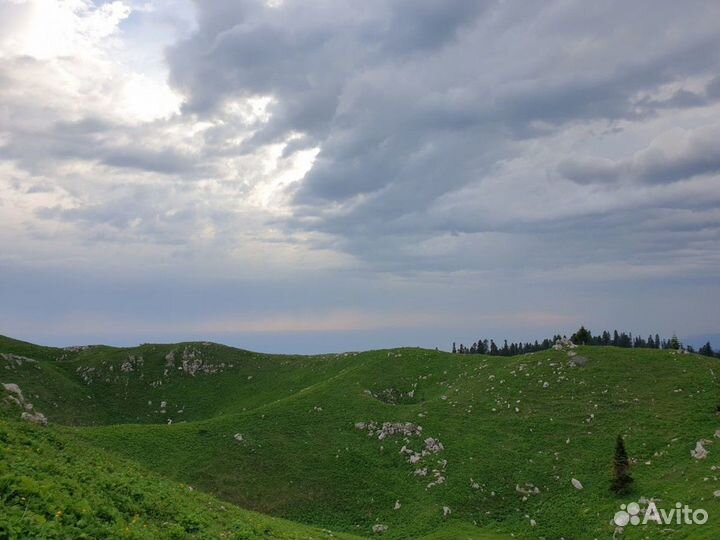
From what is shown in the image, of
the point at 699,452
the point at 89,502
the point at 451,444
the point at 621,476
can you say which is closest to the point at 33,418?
the point at 89,502

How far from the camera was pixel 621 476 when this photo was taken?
141 ft

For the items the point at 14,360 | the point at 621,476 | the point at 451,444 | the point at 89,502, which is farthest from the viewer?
the point at 14,360

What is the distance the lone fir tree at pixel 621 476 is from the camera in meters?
42.7

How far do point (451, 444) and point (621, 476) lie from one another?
1860 cm

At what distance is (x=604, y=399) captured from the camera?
197ft

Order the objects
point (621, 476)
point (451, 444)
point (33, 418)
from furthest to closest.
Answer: point (451, 444), point (621, 476), point (33, 418)

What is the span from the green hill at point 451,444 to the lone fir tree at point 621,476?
0.99 m

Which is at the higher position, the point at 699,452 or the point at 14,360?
the point at 14,360

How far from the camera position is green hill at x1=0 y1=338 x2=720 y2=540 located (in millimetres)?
42406

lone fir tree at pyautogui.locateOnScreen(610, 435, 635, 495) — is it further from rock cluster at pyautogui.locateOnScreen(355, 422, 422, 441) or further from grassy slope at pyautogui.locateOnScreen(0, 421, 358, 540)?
grassy slope at pyautogui.locateOnScreen(0, 421, 358, 540)

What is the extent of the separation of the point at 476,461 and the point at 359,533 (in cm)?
1623

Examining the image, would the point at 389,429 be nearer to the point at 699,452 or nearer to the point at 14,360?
the point at 699,452

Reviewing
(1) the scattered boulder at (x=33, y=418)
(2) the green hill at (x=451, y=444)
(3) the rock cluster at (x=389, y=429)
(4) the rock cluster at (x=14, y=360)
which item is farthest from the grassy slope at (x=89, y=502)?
(4) the rock cluster at (x=14, y=360)

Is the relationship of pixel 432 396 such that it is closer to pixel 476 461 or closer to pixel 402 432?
pixel 402 432
